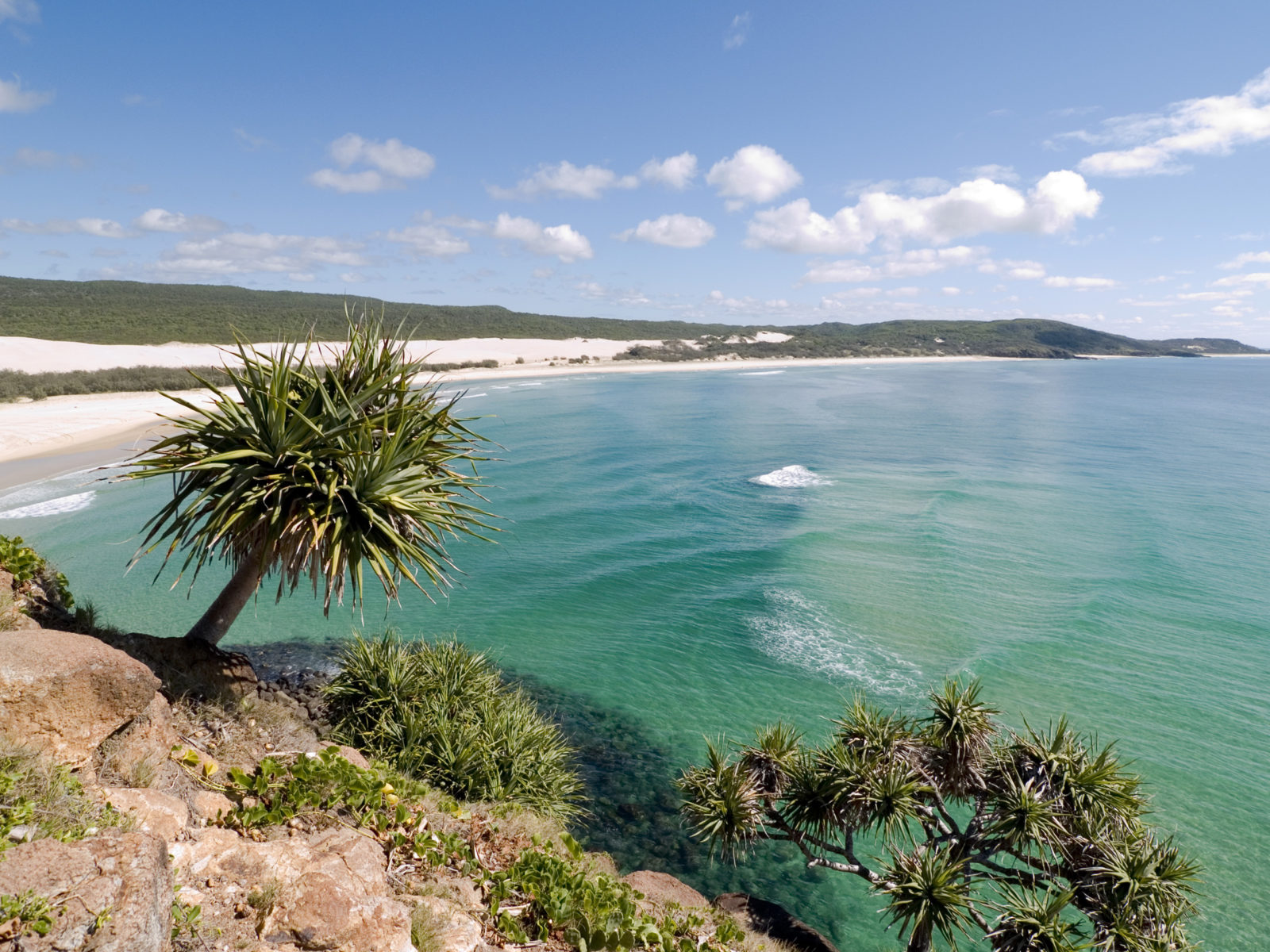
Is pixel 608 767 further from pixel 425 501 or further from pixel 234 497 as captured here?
pixel 234 497

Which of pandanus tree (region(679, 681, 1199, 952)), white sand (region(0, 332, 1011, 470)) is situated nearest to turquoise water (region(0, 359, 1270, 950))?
pandanus tree (region(679, 681, 1199, 952))

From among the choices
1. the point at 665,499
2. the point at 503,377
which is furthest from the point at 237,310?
the point at 665,499

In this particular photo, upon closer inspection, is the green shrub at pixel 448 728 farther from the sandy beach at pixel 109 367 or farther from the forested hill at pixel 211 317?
the forested hill at pixel 211 317

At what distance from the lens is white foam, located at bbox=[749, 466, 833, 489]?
36.0 meters

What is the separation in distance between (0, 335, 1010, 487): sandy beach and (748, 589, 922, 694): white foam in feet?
41.0

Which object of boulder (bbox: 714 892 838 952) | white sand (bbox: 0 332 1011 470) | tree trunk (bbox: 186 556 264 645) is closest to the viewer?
tree trunk (bbox: 186 556 264 645)

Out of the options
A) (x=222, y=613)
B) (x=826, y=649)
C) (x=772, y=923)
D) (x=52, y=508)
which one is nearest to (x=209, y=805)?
(x=222, y=613)

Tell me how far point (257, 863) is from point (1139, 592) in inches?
1042

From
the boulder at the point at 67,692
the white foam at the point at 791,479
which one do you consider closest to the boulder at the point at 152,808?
the boulder at the point at 67,692

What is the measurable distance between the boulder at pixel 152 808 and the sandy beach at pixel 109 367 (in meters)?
3.66

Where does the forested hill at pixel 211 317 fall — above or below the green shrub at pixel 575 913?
above

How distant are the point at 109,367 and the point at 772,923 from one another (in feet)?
232

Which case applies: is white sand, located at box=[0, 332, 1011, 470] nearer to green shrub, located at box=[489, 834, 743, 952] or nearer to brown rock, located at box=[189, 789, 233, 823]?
brown rock, located at box=[189, 789, 233, 823]

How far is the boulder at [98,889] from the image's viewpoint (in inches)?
137
